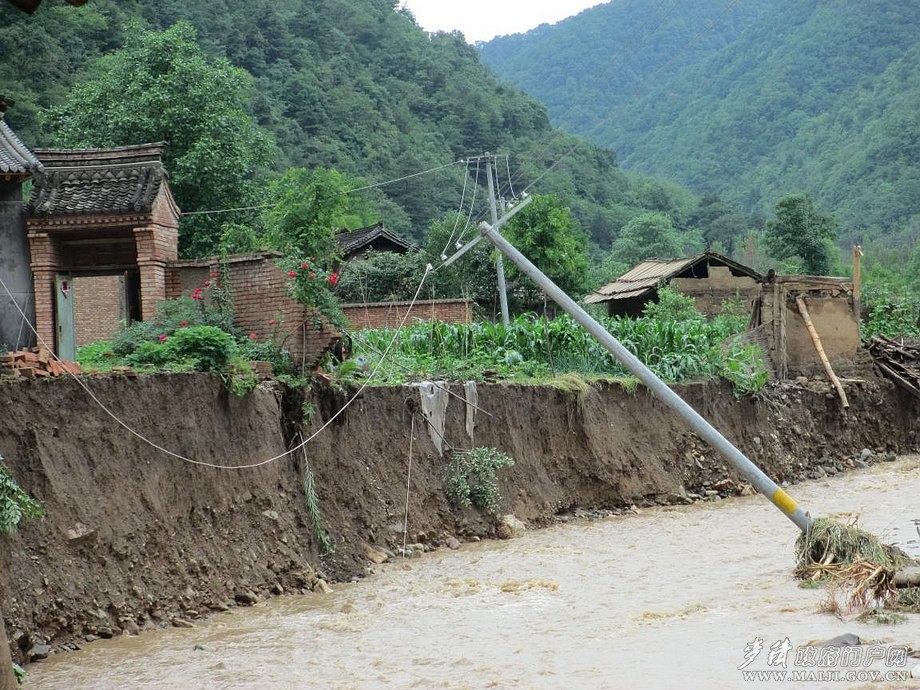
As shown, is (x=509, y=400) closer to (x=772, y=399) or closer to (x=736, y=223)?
(x=772, y=399)

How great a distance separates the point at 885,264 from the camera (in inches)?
1844

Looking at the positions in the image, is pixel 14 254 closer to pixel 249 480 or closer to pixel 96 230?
pixel 96 230

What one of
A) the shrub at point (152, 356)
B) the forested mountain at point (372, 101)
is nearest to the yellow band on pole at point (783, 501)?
the shrub at point (152, 356)

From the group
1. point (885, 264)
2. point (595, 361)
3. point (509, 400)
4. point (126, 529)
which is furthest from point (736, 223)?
point (126, 529)

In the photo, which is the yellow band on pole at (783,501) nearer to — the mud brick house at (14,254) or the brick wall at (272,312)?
the brick wall at (272,312)

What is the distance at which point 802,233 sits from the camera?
124 ft

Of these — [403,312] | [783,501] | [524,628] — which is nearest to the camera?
[524,628]

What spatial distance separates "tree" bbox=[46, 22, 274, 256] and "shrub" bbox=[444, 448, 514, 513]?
44.3 feet

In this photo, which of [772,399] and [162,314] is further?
[772,399]

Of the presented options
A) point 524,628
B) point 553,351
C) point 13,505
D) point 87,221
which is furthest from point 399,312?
point 13,505

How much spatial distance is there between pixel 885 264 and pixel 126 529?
42832 mm

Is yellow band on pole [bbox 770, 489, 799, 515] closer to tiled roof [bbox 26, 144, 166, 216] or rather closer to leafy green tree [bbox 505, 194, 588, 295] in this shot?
tiled roof [bbox 26, 144, 166, 216]

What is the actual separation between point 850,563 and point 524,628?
3.50 meters

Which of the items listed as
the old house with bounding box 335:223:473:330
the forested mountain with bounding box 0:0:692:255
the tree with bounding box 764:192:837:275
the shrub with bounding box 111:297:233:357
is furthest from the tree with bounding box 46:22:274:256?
the tree with bounding box 764:192:837:275
